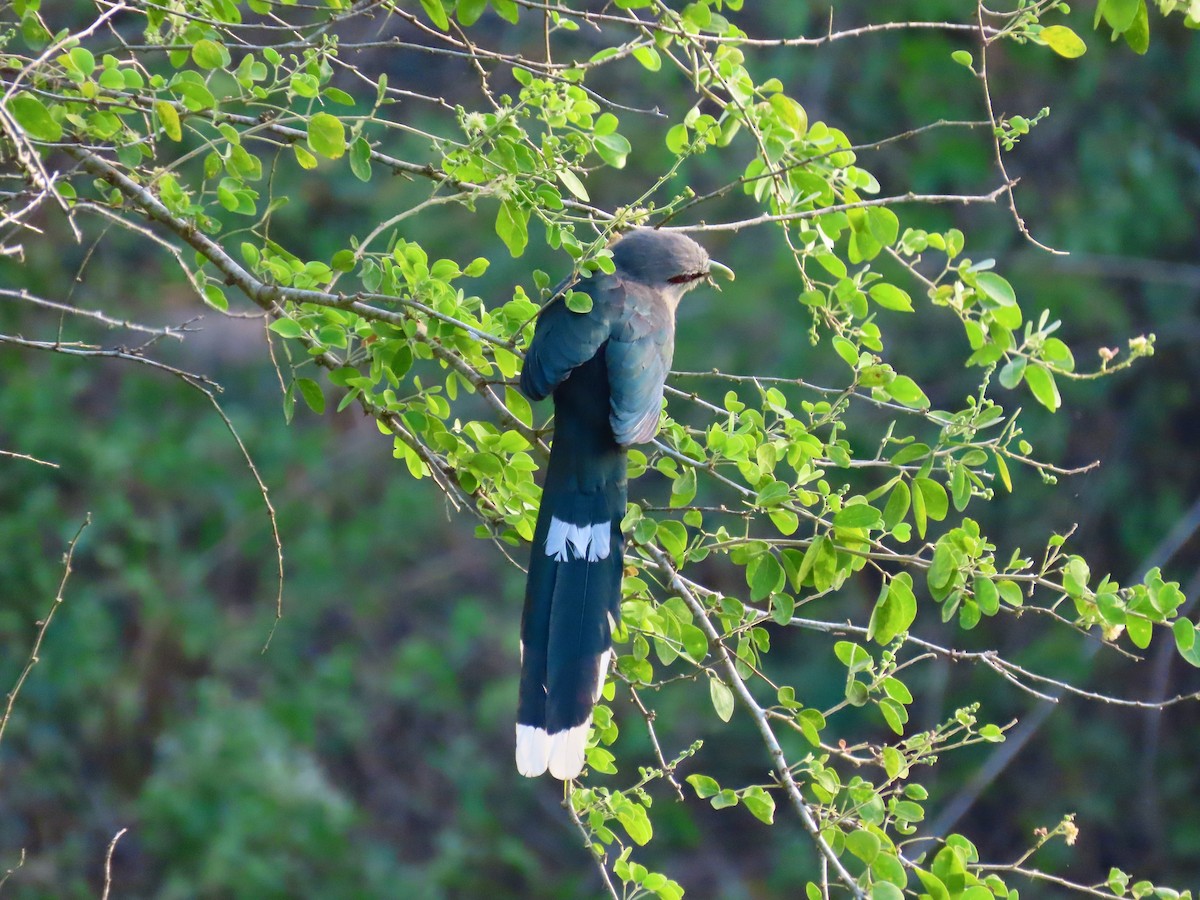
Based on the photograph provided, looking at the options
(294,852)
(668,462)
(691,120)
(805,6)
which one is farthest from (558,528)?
(805,6)

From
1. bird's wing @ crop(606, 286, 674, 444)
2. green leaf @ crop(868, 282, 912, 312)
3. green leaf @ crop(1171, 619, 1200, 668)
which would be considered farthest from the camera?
bird's wing @ crop(606, 286, 674, 444)

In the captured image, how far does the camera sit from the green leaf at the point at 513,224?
8.63 ft

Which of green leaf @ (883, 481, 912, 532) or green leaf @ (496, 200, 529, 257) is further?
green leaf @ (496, 200, 529, 257)

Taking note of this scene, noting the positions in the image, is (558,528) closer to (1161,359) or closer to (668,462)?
(668,462)

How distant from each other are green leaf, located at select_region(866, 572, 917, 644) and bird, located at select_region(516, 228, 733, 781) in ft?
2.04

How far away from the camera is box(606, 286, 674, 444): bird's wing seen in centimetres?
288

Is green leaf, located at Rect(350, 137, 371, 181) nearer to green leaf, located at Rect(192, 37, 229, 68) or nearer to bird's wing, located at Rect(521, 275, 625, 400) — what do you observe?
green leaf, located at Rect(192, 37, 229, 68)

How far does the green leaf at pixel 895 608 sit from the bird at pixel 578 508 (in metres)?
0.62

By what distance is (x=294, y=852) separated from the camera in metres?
6.89

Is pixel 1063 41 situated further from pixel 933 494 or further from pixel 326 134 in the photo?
pixel 326 134

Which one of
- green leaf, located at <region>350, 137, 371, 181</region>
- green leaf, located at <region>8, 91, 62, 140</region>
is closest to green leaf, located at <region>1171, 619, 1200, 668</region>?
green leaf, located at <region>350, 137, 371, 181</region>

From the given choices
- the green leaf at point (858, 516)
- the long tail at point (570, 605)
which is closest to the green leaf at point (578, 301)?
the long tail at point (570, 605)

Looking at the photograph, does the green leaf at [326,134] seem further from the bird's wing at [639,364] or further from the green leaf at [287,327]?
the bird's wing at [639,364]

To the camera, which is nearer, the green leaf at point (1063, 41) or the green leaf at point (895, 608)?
the green leaf at point (895, 608)
